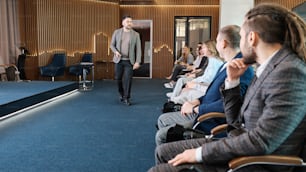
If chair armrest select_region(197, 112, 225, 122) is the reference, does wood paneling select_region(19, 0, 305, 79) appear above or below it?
above

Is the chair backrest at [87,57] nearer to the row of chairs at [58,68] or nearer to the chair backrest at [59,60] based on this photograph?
the row of chairs at [58,68]

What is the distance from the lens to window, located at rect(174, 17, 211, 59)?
12398 mm

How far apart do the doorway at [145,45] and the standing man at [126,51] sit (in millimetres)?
6389

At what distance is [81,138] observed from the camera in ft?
12.9

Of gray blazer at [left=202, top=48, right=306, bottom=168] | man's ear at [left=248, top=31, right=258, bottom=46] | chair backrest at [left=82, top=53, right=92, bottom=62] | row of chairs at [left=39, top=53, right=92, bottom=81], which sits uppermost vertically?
man's ear at [left=248, top=31, right=258, bottom=46]

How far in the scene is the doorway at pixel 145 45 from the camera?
41.1ft

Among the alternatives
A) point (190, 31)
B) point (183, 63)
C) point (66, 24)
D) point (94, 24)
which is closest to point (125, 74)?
point (183, 63)

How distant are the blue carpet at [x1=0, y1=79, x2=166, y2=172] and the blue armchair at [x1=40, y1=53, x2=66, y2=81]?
3383mm

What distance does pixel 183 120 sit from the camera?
289 cm

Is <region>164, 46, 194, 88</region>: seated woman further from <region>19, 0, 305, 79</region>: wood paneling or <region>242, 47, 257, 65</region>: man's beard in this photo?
<region>242, 47, 257, 65</region>: man's beard

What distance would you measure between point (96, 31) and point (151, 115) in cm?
693

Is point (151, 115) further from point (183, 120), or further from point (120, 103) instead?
point (183, 120)

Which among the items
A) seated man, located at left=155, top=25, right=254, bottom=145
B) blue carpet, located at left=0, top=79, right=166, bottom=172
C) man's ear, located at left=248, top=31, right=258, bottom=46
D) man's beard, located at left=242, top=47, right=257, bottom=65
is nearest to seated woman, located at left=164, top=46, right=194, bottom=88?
blue carpet, located at left=0, top=79, right=166, bottom=172

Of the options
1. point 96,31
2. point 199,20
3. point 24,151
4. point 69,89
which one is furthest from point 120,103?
point 199,20
